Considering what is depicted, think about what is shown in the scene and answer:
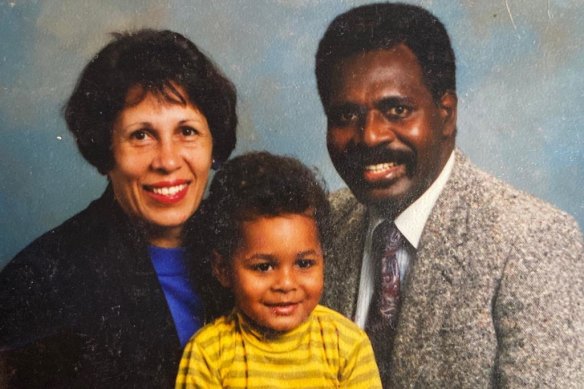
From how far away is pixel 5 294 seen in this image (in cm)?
319

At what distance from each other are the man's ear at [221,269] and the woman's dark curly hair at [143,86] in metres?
0.39

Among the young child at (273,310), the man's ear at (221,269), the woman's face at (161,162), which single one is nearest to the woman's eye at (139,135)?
the woman's face at (161,162)

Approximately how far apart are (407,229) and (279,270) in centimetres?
58

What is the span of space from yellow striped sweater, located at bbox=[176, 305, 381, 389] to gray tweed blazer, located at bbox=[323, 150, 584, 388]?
24 centimetres

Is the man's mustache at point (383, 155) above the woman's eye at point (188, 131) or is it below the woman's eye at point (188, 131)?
below

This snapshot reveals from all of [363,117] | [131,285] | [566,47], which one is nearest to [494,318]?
[363,117]

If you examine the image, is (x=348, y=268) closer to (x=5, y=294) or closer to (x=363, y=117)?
(x=363, y=117)

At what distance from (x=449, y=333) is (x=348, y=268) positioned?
18.5 inches

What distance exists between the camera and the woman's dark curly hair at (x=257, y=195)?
2.86 metres

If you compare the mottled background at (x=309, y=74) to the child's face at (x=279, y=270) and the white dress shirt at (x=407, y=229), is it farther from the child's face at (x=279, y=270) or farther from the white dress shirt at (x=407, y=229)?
the child's face at (x=279, y=270)

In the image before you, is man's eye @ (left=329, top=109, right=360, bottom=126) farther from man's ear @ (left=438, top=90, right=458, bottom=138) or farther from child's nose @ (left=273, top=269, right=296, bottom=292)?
child's nose @ (left=273, top=269, right=296, bottom=292)

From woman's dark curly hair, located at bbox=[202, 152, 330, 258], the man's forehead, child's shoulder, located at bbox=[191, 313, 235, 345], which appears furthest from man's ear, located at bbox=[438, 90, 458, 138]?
child's shoulder, located at bbox=[191, 313, 235, 345]

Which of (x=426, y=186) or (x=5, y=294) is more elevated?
(x=426, y=186)

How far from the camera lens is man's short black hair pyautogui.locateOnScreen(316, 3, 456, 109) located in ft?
9.93
